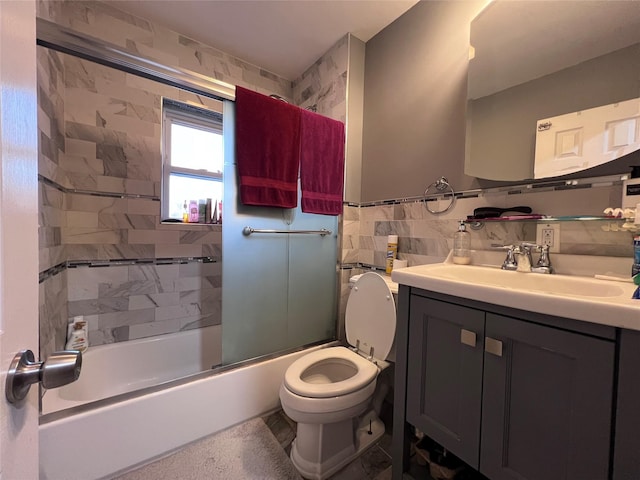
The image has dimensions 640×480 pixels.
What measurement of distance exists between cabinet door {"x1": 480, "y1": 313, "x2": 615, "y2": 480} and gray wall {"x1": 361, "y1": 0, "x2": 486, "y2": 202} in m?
0.84

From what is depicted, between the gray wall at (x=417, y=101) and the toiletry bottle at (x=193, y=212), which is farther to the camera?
the toiletry bottle at (x=193, y=212)

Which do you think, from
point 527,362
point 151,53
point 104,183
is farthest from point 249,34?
point 527,362

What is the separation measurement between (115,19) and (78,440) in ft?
7.41

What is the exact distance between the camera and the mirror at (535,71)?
2.99ft

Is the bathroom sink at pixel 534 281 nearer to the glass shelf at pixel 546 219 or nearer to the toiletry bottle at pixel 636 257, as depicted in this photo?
the toiletry bottle at pixel 636 257

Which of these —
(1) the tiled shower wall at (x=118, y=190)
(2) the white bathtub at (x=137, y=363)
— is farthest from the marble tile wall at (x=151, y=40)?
(2) the white bathtub at (x=137, y=363)

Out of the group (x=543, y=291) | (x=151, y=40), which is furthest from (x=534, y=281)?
(x=151, y=40)

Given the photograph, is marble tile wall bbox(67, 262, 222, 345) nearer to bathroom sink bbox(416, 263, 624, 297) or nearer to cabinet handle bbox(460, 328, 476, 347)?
bathroom sink bbox(416, 263, 624, 297)

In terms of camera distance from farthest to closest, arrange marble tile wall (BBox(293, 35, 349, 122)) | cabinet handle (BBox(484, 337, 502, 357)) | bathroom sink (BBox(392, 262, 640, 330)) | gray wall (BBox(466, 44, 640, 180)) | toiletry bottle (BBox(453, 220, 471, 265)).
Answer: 1. marble tile wall (BBox(293, 35, 349, 122))
2. toiletry bottle (BBox(453, 220, 471, 265))
3. gray wall (BBox(466, 44, 640, 180))
4. cabinet handle (BBox(484, 337, 502, 357))
5. bathroom sink (BBox(392, 262, 640, 330))

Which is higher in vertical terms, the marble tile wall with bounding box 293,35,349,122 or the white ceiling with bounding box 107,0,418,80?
the white ceiling with bounding box 107,0,418,80

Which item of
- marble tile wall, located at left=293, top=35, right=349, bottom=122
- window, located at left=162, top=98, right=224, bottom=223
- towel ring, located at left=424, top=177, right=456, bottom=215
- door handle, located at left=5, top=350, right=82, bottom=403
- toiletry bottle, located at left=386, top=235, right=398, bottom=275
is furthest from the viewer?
window, located at left=162, top=98, right=224, bottom=223

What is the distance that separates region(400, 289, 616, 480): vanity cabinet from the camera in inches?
23.5

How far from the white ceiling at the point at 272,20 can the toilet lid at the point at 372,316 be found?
5.22 feet

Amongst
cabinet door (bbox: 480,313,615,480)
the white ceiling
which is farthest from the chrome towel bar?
the white ceiling
